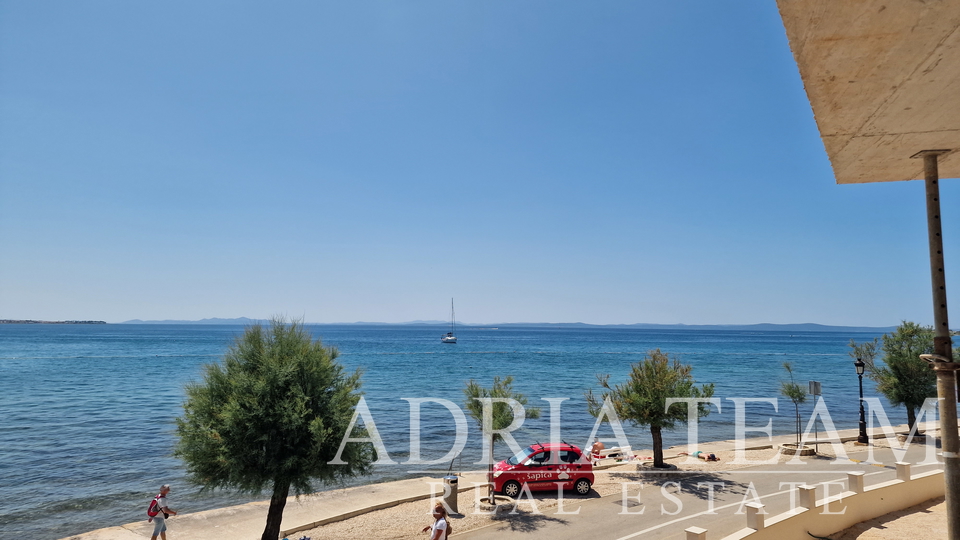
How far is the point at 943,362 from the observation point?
17.5 feet

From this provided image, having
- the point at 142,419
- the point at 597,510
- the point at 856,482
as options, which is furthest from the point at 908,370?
the point at 142,419

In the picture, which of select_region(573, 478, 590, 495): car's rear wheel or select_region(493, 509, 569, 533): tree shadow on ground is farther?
select_region(573, 478, 590, 495): car's rear wheel

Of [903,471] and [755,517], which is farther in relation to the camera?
[903,471]

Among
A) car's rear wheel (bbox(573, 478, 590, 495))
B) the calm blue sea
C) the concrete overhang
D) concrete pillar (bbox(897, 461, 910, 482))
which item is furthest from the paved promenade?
the concrete overhang

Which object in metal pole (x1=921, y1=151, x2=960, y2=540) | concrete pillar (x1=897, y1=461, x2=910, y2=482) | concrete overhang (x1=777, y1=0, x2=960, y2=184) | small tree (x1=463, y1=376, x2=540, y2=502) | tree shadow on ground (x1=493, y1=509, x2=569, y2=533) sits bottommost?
tree shadow on ground (x1=493, y1=509, x2=569, y2=533)

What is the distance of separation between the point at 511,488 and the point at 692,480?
269 inches

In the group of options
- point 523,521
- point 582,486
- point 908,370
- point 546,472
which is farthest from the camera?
point 908,370

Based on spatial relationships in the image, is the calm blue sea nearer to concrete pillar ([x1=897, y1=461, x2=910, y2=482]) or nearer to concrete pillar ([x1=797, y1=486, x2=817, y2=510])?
concrete pillar ([x1=797, y1=486, x2=817, y2=510])

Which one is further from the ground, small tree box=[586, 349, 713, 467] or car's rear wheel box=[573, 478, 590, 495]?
small tree box=[586, 349, 713, 467]

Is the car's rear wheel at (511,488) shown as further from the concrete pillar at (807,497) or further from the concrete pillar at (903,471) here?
the concrete pillar at (903,471)

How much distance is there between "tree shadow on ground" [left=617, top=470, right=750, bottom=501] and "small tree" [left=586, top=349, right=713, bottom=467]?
50.6 inches

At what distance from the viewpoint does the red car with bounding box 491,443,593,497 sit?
670 inches

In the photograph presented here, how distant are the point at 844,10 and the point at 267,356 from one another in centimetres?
1265

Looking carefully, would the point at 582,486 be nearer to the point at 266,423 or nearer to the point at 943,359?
the point at 266,423
